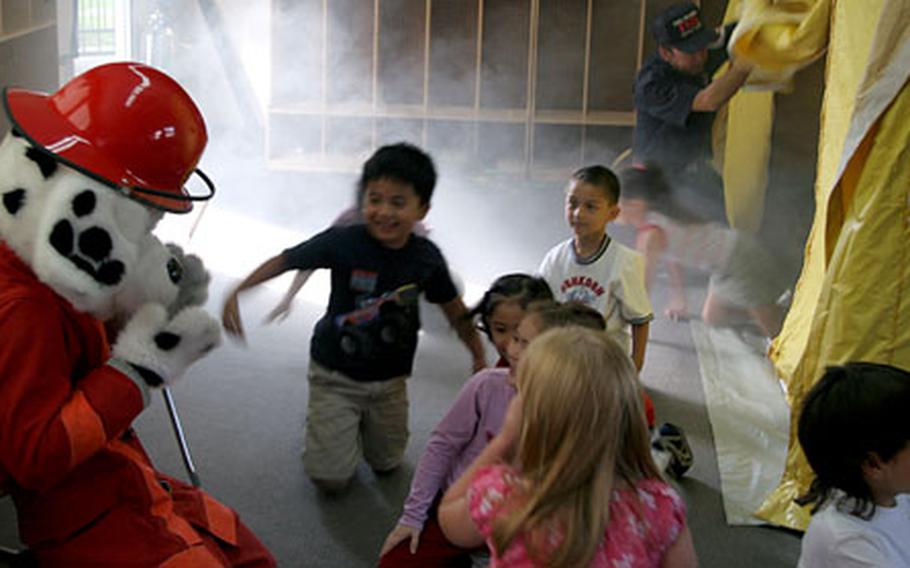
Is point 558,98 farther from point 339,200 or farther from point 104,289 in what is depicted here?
point 104,289

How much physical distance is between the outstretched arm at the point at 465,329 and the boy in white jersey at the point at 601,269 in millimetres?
401

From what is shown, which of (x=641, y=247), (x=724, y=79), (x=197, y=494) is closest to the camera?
(x=197, y=494)

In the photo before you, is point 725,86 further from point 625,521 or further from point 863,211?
point 625,521

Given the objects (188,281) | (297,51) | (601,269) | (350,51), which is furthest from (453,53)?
(188,281)

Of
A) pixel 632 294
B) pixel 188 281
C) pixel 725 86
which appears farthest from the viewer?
pixel 725 86

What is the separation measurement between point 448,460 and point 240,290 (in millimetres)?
665

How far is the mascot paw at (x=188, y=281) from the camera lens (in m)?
1.68

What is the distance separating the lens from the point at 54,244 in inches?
56.7

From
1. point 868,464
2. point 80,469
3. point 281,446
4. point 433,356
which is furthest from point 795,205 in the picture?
point 80,469

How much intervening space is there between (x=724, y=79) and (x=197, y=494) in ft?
9.43

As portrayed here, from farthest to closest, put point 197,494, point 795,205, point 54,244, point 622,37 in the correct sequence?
point 622,37
point 795,205
point 197,494
point 54,244

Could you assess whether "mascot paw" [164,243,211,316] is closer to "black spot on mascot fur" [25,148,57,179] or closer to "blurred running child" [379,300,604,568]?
"black spot on mascot fur" [25,148,57,179]

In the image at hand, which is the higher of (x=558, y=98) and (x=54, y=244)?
(x=558, y=98)

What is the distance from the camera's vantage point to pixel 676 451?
2.73 metres
